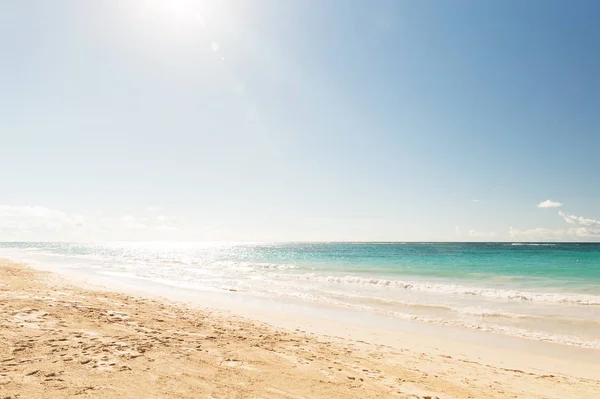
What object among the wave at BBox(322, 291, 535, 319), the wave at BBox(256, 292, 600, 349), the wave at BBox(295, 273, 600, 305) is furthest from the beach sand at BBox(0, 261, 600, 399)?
the wave at BBox(295, 273, 600, 305)

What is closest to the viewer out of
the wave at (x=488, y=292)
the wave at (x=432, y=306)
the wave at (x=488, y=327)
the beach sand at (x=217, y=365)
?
the beach sand at (x=217, y=365)

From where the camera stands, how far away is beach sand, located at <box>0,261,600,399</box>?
6379 mm

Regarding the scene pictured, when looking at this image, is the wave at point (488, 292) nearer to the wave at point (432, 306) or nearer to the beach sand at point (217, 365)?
the wave at point (432, 306)

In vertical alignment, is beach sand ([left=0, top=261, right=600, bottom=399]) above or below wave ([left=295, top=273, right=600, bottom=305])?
above

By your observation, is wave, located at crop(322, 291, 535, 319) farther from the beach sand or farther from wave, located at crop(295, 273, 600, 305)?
the beach sand

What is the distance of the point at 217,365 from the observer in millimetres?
7809

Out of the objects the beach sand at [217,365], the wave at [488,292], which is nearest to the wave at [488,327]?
the beach sand at [217,365]

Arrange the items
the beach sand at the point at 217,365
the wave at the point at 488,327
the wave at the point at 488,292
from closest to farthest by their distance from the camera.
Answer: the beach sand at the point at 217,365 < the wave at the point at 488,327 < the wave at the point at 488,292

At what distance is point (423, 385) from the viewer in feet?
25.7

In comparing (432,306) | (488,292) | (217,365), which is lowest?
(432,306)

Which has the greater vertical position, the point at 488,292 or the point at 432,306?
the point at 488,292

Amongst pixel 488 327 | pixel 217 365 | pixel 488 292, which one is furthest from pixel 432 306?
pixel 217 365

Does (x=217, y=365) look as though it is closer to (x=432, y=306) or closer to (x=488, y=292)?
(x=432, y=306)

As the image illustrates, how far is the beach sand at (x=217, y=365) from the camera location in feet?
20.9
